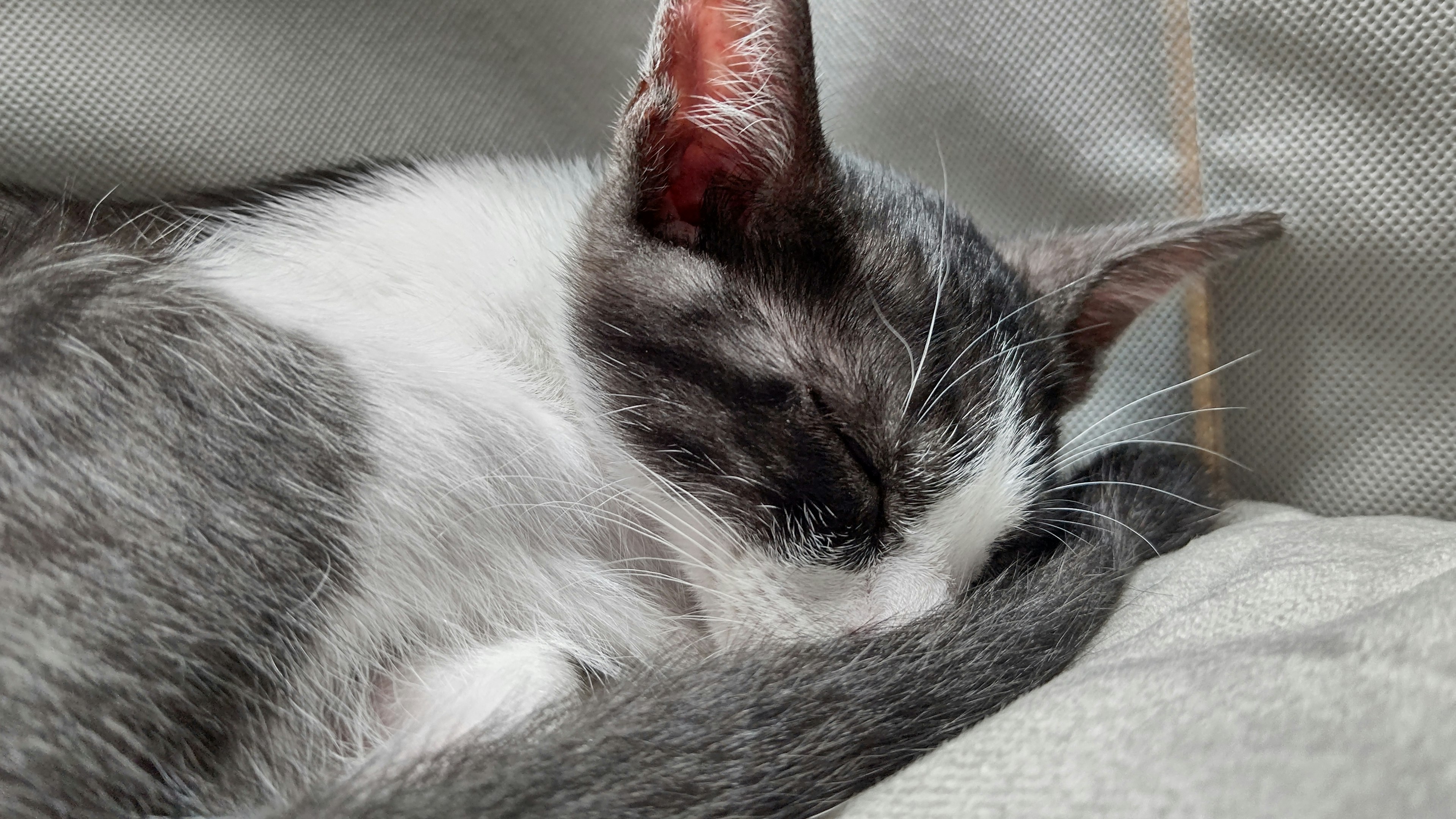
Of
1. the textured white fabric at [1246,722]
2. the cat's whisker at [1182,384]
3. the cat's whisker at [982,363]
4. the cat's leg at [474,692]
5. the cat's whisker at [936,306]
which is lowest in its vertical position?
the textured white fabric at [1246,722]

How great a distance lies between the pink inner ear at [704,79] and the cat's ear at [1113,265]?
0.42 metres

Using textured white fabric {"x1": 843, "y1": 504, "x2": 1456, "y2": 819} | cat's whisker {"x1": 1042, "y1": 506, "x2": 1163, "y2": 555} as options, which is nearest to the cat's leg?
textured white fabric {"x1": 843, "y1": 504, "x2": 1456, "y2": 819}

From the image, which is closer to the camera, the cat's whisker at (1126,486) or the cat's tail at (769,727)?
the cat's tail at (769,727)

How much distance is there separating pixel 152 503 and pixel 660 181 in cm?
54

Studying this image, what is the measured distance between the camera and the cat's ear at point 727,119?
91 cm

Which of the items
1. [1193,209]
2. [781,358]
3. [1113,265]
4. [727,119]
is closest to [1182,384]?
[1113,265]

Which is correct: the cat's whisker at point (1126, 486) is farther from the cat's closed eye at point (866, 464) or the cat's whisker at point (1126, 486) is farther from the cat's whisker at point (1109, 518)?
the cat's closed eye at point (866, 464)

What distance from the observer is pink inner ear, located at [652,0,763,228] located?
91cm

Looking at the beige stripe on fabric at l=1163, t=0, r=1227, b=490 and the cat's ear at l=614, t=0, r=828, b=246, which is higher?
the cat's ear at l=614, t=0, r=828, b=246

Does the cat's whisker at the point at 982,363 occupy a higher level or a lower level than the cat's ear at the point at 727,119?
lower

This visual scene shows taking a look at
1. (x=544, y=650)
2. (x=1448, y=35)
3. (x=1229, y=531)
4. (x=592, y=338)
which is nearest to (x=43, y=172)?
(x=592, y=338)

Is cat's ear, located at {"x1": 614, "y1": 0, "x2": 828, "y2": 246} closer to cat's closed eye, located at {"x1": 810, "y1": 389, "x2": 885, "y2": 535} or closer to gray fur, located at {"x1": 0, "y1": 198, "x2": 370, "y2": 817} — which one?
cat's closed eye, located at {"x1": 810, "y1": 389, "x2": 885, "y2": 535}

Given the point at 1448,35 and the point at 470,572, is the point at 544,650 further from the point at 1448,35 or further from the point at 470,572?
the point at 1448,35

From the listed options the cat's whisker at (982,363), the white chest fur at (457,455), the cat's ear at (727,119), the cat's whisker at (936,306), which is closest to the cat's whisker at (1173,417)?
the cat's whisker at (982,363)
